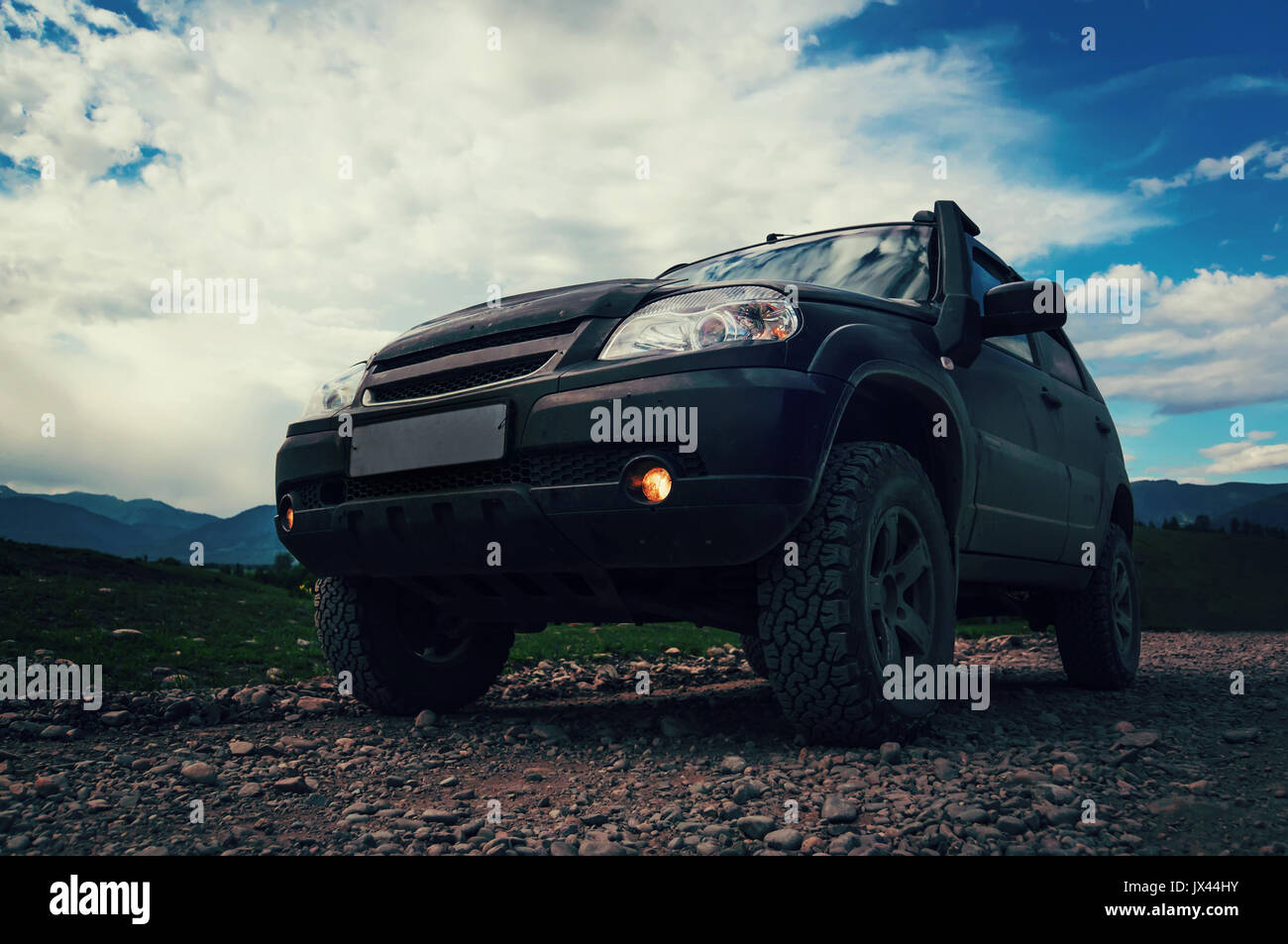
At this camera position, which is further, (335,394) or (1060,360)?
(1060,360)

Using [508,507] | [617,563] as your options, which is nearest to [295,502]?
[508,507]

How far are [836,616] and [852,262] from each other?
1.74 metres

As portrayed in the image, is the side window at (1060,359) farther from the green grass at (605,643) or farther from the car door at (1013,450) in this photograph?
the green grass at (605,643)

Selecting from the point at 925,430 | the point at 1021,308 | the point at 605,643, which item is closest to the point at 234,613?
the point at 605,643

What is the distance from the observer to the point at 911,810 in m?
2.28

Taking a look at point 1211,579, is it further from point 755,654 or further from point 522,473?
point 522,473

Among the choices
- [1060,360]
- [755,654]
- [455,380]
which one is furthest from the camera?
[755,654]

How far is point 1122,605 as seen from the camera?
18.0 feet

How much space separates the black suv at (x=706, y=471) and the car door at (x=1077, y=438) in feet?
1.95

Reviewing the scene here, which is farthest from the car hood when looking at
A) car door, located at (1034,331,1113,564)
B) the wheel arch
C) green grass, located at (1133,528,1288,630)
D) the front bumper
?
green grass, located at (1133,528,1288,630)

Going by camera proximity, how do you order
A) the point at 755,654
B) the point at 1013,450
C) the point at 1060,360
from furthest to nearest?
the point at 755,654 < the point at 1060,360 < the point at 1013,450

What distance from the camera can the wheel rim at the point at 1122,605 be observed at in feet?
17.2

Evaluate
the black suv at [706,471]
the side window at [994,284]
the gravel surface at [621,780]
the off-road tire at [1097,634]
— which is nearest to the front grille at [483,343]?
the black suv at [706,471]
